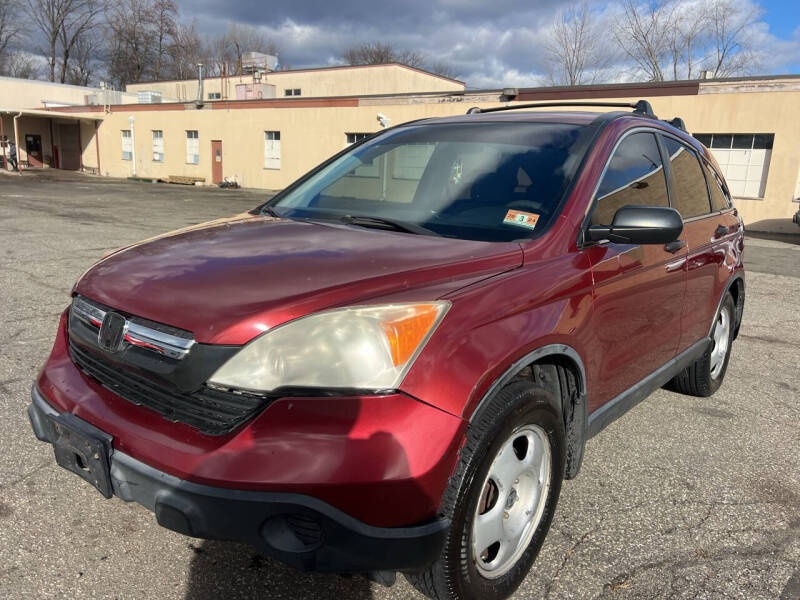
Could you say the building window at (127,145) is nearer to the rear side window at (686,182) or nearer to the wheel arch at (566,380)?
the rear side window at (686,182)

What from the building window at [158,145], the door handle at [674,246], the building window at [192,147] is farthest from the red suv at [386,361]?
the building window at [158,145]

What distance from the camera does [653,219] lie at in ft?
8.33

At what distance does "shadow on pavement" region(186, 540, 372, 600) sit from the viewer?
2.18 meters

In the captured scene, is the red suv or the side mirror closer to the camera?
the red suv

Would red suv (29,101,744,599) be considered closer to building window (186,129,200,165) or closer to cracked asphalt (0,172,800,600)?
cracked asphalt (0,172,800,600)

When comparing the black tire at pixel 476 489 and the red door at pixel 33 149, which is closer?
the black tire at pixel 476 489

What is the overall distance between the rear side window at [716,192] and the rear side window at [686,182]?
Result: 0.42 feet

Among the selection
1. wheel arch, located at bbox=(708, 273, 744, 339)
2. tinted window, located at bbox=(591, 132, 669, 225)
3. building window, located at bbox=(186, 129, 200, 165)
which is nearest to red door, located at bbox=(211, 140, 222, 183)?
Answer: building window, located at bbox=(186, 129, 200, 165)

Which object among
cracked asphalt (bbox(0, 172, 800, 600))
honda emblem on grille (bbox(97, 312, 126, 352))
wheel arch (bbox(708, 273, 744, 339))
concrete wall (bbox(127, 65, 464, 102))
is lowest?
cracked asphalt (bbox(0, 172, 800, 600))

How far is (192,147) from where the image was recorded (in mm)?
33062

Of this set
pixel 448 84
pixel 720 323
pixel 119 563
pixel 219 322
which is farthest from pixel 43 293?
pixel 448 84

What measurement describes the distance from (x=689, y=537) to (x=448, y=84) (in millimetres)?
42028

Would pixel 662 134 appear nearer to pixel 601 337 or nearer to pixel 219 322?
pixel 601 337

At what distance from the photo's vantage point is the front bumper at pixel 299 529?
1638 millimetres
